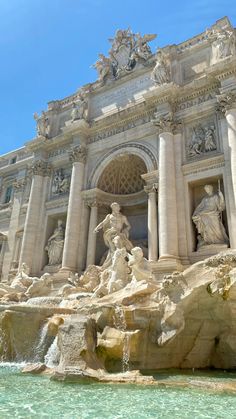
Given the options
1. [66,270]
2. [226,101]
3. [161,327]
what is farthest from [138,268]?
[226,101]

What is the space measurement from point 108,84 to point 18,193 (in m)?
10.1

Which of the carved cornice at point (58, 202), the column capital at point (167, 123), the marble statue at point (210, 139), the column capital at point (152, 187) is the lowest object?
the column capital at point (152, 187)

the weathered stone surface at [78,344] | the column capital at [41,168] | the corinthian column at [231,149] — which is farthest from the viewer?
the column capital at [41,168]

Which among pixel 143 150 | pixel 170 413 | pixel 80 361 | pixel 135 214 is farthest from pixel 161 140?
pixel 170 413

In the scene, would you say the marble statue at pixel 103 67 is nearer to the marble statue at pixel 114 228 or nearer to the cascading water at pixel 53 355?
the marble statue at pixel 114 228

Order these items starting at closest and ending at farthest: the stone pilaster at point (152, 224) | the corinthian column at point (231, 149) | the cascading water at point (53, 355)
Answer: the cascading water at point (53, 355), the corinthian column at point (231, 149), the stone pilaster at point (152, 224)

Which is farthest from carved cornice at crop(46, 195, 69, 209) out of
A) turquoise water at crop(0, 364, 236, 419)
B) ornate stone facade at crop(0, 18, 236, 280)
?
turquoise water at crop(0, 364, 236, 419)

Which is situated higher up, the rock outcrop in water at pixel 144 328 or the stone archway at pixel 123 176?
the stone archway at pixel 123 176

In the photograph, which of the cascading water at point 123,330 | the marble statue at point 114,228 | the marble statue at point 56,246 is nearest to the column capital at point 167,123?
the marble statue at point 114,228

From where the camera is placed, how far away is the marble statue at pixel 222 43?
53.9 ft

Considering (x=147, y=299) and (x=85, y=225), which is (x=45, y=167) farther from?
(x=147, y=299)

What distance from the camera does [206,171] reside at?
613 inches

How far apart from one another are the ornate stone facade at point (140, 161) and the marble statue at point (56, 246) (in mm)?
94

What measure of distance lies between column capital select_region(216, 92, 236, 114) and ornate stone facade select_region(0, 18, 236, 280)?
0.15ft
